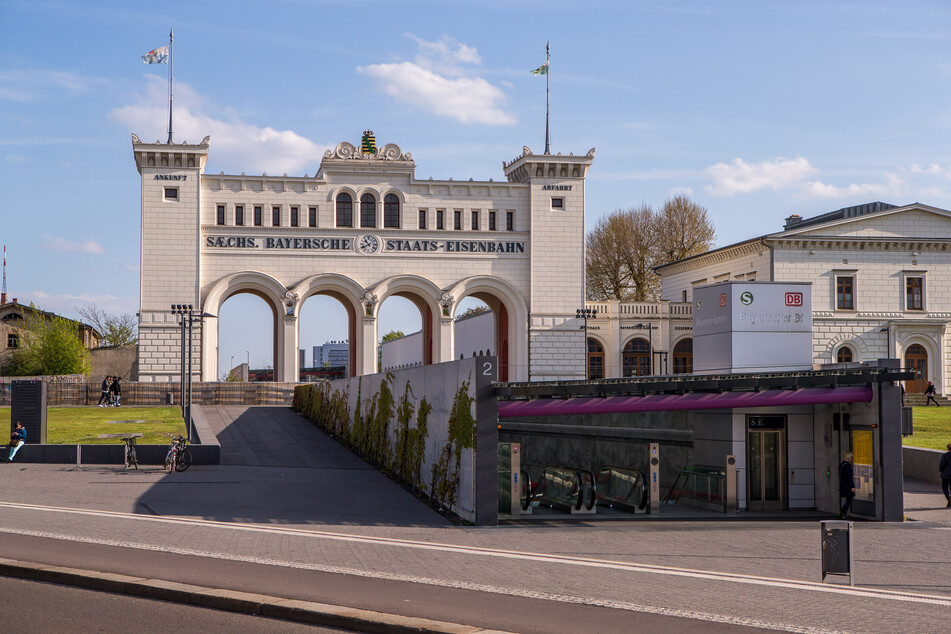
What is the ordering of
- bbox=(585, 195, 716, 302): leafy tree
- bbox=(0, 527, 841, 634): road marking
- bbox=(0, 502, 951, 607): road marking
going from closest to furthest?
bbox=(0, 527, 841, 634): road marking, bbox=(0, 502, 951, 607): road marking, bbox=(585, 195, 716, 302): leafy tree

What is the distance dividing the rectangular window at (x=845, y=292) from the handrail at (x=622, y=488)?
39.9 meters

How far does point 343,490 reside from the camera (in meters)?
24.1

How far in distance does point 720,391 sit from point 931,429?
2029 cm

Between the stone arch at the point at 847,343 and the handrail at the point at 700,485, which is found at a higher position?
the stone arch at the point at 847,343

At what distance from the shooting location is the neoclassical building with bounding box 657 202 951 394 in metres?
59.8

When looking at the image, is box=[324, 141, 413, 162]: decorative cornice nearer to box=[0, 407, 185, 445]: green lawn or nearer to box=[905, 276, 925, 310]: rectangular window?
box=[0, 407, 185, 445]: green lawn

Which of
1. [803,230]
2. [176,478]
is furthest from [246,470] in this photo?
[803,230]

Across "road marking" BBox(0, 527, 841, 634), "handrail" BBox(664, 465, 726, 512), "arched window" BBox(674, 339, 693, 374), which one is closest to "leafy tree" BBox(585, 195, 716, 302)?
"arched window" BBox(674, 339, 693, 374)

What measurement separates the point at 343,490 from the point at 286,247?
115ft

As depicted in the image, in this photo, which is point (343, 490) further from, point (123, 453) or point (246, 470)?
point (123, 453)

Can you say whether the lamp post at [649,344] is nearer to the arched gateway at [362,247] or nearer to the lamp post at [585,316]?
the lamp post at [585,316]

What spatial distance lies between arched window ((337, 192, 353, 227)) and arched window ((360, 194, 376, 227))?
64cm

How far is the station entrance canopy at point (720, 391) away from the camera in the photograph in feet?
68.3

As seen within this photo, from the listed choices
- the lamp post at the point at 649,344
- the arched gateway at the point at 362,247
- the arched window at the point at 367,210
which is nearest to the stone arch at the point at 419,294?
the arched gateway at the point at 362,247
